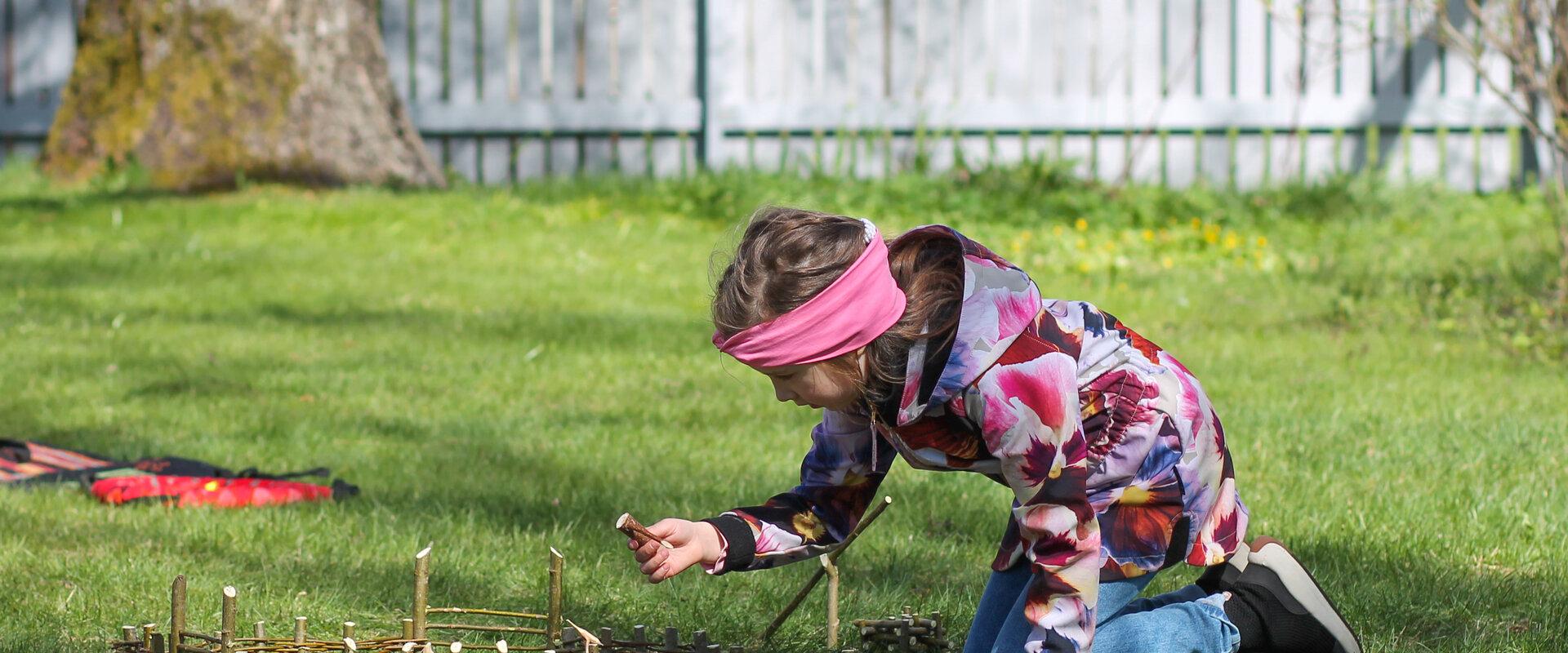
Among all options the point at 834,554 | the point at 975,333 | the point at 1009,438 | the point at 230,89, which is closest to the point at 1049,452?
the point at 1009,438

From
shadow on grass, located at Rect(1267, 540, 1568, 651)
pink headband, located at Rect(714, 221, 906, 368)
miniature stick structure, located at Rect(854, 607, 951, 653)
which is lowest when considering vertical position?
shadow on grass, located at Rect(1267, 540, 1568, 651)

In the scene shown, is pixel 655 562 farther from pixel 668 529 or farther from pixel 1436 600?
pixel 1436 600

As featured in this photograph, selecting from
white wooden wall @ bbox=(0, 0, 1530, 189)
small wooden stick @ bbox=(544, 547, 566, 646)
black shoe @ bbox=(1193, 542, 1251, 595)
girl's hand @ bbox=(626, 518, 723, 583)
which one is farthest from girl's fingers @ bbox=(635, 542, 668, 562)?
white wooden wall @ bbox=(0, 0, 1530, 189)

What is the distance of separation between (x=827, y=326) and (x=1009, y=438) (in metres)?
0.30

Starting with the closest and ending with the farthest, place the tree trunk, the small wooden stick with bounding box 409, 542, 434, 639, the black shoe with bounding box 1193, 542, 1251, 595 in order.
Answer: the small wooden stick with bounding box 409, 542, 434, 639 → the black shoe with bounding box 1193, 542, 1251, 595 → the tree trunk

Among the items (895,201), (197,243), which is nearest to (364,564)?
(197,243)

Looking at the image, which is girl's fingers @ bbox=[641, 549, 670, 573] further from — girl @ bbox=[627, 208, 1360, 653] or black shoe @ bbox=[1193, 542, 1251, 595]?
black shoe @ bbox=[1193, 542, 1251, 595]

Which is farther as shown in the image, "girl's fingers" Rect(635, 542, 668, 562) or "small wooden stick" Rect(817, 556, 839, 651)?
"small wooden stick" Rect(817, 556, 839, 651)

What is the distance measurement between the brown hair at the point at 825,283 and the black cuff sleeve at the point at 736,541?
→ 355 mm

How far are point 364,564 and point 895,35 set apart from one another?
718cm

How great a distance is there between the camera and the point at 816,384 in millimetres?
2227

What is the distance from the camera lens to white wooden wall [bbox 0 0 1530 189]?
9422 millimetres

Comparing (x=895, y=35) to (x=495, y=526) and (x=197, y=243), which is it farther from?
(x=495, y=526)

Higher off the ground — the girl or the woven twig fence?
the girl
